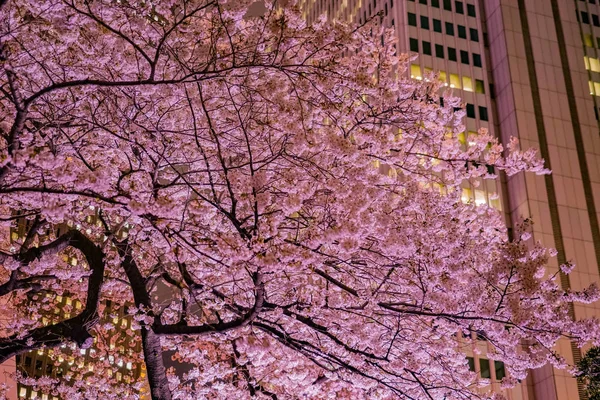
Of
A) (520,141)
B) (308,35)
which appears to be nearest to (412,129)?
(308,35)

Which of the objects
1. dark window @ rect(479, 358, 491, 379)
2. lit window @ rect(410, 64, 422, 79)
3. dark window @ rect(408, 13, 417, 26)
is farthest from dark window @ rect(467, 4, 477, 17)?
dark window @ rect(479, 358, 491, 379)

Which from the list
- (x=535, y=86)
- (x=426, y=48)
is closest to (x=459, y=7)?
(x=426, y=48)

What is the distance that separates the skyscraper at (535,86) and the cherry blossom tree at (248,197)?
31.4 m

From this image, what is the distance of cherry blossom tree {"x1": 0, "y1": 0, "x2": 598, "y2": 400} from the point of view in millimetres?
→ 7012

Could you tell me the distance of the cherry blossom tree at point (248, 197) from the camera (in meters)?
7.01

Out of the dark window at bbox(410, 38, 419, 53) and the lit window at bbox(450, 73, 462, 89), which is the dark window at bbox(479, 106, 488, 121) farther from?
the dark window at bbox(410, 38, 419, 53)

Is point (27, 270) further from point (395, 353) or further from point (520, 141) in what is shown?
point (520, 141)

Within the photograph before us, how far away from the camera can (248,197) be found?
7059 mm

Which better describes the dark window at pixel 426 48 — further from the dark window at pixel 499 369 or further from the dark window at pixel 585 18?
the dark window at pixel 499 369

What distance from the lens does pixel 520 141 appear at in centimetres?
4325

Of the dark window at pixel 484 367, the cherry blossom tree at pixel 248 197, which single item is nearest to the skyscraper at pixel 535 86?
the dark window at pixel 484 367

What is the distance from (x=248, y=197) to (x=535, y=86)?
4431 cm

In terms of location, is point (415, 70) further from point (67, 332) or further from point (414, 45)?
point (67, 332)

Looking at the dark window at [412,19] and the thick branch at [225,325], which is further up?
the dark window at [412,19]
